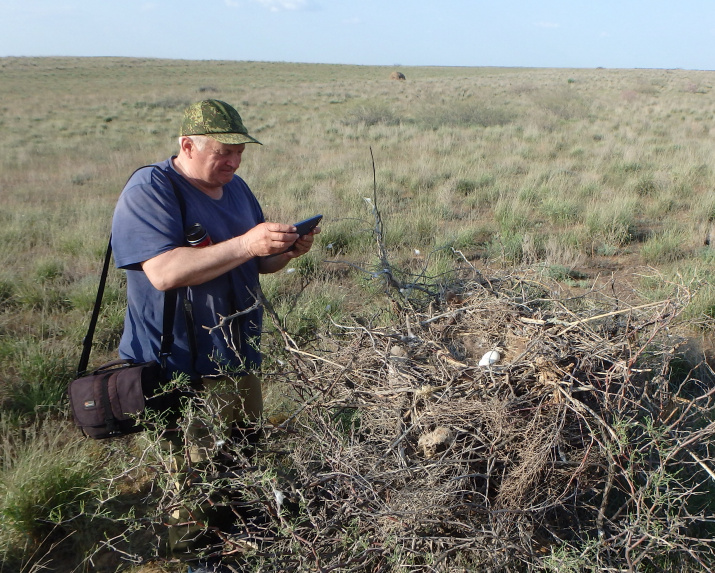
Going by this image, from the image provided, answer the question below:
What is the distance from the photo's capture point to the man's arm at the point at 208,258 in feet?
6.69

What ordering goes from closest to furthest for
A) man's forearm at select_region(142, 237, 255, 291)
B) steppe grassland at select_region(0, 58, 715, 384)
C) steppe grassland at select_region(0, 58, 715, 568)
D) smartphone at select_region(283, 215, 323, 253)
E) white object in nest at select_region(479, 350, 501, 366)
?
man's forearm at select_region(142, 237, 255, 291) → white object in nest at select_region(479, 350, 501, 366) → smartphone at select_region(283, 215, 323, 253) → steppe grassland at select_region(0, 58, 715, 568) → steppe grassland at select_region(0, 58, 715, 384)

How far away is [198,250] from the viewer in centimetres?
207

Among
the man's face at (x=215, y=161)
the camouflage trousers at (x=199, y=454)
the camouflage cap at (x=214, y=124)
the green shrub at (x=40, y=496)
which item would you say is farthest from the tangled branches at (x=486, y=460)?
the green shrub at (x=40, y=496)

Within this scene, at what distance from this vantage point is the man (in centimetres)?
206

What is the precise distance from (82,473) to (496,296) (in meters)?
2.32

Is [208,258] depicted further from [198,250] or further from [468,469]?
[468,469]

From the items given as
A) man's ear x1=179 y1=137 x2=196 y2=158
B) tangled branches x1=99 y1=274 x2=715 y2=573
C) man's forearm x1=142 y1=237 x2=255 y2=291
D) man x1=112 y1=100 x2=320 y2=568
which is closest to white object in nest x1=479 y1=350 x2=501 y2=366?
tangled branches x1=99 y1=274 x2=715 y2=573

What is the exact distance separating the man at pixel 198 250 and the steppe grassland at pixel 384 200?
0.81 meters

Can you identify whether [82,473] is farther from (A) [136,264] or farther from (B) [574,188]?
(B) [574,188]

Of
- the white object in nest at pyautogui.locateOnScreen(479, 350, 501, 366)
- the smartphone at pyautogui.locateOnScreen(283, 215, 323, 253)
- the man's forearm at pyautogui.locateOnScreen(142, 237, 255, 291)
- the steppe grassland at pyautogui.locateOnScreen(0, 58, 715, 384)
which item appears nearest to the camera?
the man's forearm at pyautogui.locateOnScreen(142, 237, 255, 291)

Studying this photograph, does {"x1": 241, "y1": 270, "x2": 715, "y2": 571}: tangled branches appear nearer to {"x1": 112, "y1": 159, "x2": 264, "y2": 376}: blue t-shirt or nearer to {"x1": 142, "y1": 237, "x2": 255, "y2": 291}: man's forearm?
{"x1": 112, "y1": 159, "x2": 264, "y2": 376}: blue t-shirt

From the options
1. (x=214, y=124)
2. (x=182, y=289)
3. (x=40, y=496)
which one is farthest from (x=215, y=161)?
(x=40, y=496)

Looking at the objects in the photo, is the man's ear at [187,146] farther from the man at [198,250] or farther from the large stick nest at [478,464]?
the large stick nest at [478,464]

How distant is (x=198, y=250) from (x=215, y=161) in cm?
45
